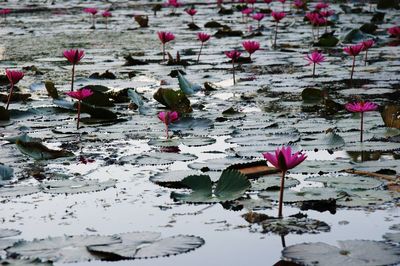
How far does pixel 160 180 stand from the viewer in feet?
6.85

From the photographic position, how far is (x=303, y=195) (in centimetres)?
191

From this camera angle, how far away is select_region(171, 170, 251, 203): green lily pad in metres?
1.91

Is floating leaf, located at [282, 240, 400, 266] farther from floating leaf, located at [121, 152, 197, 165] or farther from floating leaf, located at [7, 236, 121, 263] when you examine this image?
floating leaf, located at [121, 152, 197, 165]

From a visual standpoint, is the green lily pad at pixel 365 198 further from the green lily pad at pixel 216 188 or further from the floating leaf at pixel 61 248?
the floating leaf at pixel 61 248

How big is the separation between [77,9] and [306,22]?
14.6ft

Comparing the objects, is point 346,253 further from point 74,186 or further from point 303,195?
point 74,186

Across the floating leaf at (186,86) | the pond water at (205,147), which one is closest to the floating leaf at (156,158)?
the pond water at (205,147)

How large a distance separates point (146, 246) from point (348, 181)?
0.69 m

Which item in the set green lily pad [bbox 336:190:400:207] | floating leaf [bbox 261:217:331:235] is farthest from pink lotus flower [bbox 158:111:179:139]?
floating leaf [bbox 261:217:331:235]

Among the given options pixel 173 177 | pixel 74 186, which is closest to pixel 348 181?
pixel 173 177

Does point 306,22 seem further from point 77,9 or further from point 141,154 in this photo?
point 141,154

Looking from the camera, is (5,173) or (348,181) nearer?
(348,181)

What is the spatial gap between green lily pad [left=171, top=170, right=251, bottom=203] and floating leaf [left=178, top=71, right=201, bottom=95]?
67.6 inches

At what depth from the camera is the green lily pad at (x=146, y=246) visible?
5.00 feet
